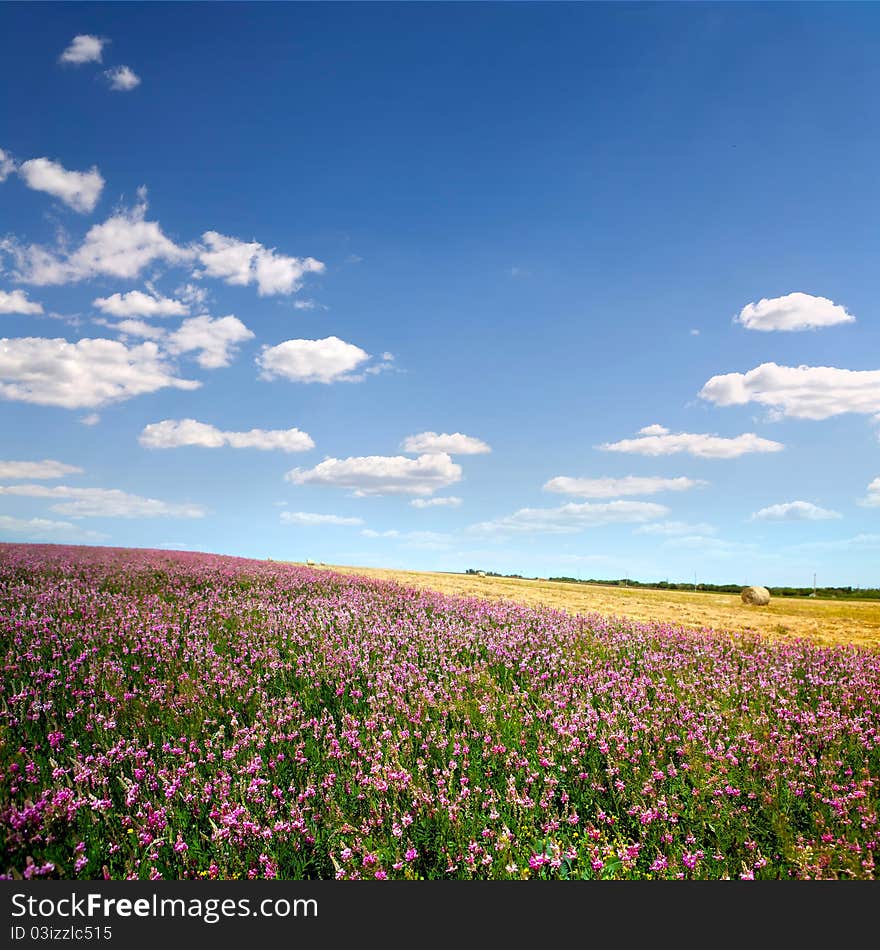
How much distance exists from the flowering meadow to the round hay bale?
1893 centimetres

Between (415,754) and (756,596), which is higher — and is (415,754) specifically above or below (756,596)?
above

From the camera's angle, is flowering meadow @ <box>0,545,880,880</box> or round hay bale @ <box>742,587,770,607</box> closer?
flowering meadow @ <box>0,545,880,880</box>

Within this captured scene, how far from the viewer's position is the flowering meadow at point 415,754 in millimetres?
3270

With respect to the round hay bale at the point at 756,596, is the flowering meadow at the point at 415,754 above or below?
above

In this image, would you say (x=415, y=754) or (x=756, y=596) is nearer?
(x=415, y=754)

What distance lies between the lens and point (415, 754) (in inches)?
177

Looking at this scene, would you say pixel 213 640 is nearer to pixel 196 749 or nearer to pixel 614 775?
pixel 196 749

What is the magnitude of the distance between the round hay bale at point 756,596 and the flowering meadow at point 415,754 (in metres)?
18.9

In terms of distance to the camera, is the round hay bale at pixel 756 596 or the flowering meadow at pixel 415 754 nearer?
the flowering meadow at pixel 415 754

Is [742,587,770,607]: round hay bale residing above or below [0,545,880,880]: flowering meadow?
below

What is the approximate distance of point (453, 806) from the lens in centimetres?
347

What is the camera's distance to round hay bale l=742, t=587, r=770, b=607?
24.8 m

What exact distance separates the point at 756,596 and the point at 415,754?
2517 centimetres

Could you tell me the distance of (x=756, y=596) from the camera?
25047mm
